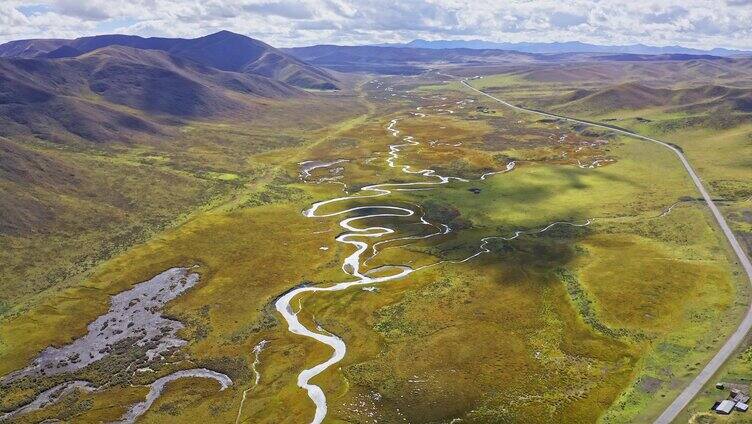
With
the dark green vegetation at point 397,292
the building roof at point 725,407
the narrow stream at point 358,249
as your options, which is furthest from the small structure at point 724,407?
the narrow stream at point 358,249

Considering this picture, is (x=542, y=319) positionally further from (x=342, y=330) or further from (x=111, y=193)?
A: (x=111, y=193)

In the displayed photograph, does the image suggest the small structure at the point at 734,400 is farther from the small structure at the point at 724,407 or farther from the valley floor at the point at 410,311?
the valley floor at the point at 410,311

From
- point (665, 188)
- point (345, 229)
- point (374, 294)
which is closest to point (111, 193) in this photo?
point (345, 229)

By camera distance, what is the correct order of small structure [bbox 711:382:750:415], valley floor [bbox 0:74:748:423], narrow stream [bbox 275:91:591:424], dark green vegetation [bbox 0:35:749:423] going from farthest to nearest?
narrow stream [bbox 275:91:591:424] → dark green vegetation [bbox 0:35:749:423] → valley floor [bbox 0:74:748:423] → small structure [bbox 711:382:750:415]

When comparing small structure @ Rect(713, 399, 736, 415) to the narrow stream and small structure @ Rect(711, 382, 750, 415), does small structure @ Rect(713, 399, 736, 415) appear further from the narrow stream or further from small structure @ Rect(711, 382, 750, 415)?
the narrow stream

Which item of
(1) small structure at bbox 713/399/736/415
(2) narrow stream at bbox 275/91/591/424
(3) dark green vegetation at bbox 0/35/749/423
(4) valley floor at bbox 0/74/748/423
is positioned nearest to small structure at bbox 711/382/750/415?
(1) small structure at bbox 713/399/736/415

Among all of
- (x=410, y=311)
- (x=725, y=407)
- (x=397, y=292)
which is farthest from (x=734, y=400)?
(x=397, y=292)

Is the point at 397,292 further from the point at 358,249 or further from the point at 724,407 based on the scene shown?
the point at 724,407

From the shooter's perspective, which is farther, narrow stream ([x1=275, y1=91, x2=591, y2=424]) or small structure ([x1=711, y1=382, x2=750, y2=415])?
narrow stream ([x1=275, y1=91, x2=591, y2=424])
